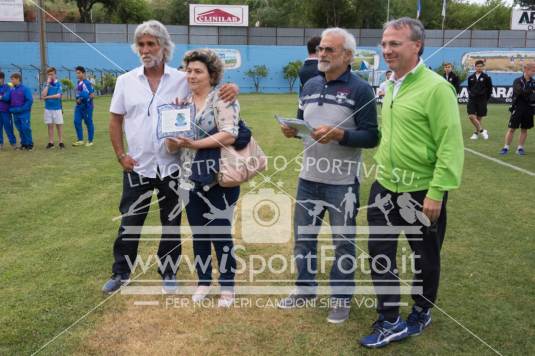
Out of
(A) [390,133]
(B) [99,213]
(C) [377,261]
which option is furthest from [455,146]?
(B) [99,213]

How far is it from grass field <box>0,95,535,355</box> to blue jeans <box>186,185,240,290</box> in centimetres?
32

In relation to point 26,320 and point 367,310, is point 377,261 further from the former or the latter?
point 26,320

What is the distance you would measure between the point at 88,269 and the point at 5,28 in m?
37.2

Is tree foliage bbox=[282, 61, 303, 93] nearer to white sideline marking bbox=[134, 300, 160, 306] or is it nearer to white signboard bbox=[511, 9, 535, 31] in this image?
white signboard bbox=[511, 9, 535, 31]

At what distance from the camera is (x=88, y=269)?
4105 mm

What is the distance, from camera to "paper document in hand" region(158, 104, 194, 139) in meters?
3.16

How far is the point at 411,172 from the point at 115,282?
2354 millimetres

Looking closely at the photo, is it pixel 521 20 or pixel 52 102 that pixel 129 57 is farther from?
pixel 521 20

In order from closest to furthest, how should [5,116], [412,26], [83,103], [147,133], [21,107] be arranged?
[412,26] < [147,133] < [21,107] < [5,116] < [83,103]

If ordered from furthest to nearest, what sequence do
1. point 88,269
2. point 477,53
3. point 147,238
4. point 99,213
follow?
point 477,53, point 99,213, point 147,238, point 88,269

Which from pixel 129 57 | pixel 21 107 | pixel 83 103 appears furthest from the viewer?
pixel 129 57

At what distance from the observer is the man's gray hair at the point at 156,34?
3.21 m

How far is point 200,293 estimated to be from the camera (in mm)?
3604

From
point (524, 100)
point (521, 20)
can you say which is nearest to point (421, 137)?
point (524, 100)
